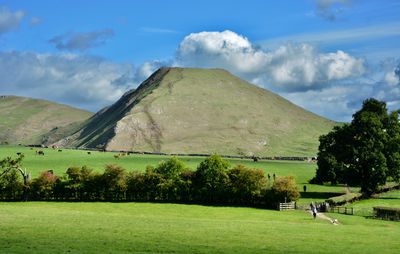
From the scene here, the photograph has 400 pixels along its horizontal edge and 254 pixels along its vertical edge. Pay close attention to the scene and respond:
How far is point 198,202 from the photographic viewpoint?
8894cm

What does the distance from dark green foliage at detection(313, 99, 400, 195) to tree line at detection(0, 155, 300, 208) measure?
12.5 metres

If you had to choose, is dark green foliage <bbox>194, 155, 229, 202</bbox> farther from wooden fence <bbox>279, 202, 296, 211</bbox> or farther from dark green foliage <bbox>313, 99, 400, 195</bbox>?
dark green foliage <bbox>313, 99, 400, 195</bbox>

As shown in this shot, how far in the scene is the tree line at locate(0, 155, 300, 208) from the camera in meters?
88.4

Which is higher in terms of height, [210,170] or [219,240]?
[210,170]

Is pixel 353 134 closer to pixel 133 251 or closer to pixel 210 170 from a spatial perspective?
pixel 210 170

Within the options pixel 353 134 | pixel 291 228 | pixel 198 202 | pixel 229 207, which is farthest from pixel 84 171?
pixel 291 228

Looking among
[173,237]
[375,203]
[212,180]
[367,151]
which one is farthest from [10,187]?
[367,151]

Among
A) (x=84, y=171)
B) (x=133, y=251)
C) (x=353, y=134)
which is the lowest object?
(x=133, y=251)

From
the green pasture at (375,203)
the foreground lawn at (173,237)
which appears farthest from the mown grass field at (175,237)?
the green pasture at (375,203)

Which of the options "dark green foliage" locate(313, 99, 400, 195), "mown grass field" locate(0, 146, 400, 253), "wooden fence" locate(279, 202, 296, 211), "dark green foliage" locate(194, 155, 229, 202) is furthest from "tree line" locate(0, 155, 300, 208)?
"mown grass field" locate(0, 146, 400, 253)

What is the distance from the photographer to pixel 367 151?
9006cm

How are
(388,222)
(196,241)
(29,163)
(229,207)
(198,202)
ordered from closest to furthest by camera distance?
(196,241) < (388,222) < (229,207) < (198,202) < (29,163)

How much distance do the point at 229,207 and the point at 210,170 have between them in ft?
29.8

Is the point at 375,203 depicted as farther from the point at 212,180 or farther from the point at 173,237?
the point at 173,237
